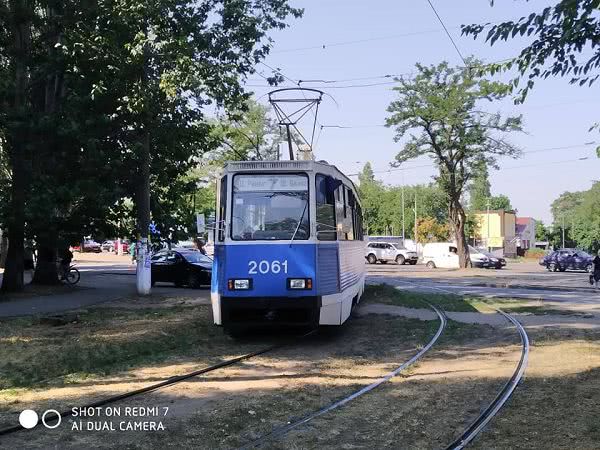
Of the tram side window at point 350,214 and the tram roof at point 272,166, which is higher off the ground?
the tram roof at point 272,166

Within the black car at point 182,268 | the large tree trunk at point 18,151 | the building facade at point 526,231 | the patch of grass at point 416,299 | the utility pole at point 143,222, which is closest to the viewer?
the patch of grass at point 416,299

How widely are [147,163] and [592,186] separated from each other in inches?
3593

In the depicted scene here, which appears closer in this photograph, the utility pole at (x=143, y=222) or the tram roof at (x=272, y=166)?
the tram roof at (x=272, y=166)

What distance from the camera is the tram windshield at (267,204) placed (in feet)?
34.7

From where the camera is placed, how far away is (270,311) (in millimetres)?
10594

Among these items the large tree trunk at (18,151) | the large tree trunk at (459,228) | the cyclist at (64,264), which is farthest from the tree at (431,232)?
the large tree trunk at (18,151)

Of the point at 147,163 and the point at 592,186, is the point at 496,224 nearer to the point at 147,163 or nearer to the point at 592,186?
the point at 592,186

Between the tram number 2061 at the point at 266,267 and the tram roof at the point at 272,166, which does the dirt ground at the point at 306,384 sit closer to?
the tram number 2061 at the point at 266,267

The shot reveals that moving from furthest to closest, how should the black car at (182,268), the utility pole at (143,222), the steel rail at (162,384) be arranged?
the black car at (182,268) < the utility pole at (143,222) < the steel rail at (162,384)

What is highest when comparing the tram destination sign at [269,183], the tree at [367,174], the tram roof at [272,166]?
the tree at [367,174]

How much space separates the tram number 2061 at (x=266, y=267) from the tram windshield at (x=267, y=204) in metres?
0.52

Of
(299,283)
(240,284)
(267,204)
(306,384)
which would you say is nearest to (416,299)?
(299,283)

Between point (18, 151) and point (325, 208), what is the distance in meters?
11.2

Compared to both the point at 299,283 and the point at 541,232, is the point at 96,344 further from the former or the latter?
the point at 541,232
